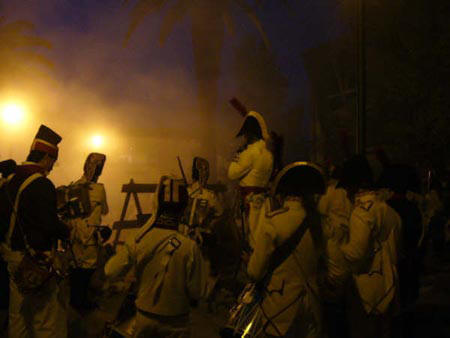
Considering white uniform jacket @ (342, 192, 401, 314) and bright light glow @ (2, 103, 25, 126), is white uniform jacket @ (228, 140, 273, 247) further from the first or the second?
bright light glow @ (2, 103, 25, 126)

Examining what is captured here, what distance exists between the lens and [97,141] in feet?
54.4

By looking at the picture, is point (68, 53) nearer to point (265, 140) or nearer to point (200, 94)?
point (200, 94)

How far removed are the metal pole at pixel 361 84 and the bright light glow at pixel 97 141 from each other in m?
12.9

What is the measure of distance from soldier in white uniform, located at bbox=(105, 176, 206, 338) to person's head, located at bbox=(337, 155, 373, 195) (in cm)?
172

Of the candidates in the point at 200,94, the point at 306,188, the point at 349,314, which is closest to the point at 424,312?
the point at 349,314

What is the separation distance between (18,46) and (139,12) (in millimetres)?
5375

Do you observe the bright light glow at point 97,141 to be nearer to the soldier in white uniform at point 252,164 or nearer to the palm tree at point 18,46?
the palm tree at point 18,46

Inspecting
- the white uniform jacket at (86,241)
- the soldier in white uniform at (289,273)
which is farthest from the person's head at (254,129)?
the white uniform jacket at (86,241)

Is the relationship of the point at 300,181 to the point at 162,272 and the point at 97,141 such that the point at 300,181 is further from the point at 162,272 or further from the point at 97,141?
the point at 97,141

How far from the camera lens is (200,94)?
17141mm

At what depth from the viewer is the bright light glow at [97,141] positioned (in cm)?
1645

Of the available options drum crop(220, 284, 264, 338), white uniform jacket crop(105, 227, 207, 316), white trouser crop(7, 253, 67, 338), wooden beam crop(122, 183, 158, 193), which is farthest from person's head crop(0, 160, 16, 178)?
drum crop(220, 284, 264, 338)

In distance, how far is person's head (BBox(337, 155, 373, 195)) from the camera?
11.4 feet

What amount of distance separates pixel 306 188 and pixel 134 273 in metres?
1.35
